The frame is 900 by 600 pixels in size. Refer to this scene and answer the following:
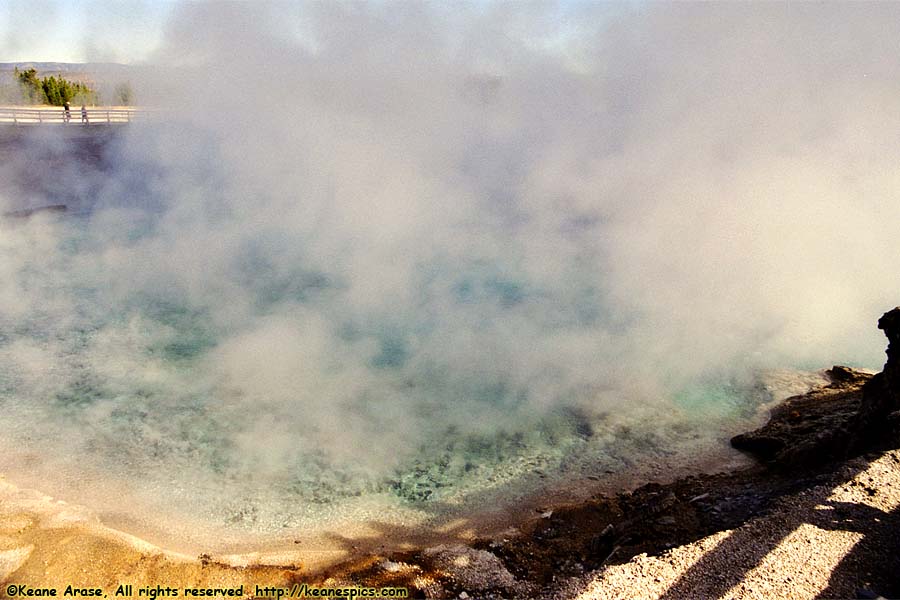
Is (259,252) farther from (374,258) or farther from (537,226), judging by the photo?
(537,226)

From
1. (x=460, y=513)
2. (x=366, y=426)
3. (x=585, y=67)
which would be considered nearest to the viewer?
(x=460, y=513)

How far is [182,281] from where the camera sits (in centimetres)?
709

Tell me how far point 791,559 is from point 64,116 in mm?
13522

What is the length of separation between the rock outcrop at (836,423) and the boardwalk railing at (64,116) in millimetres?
11235

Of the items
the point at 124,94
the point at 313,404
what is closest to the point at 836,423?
the point at 313,404

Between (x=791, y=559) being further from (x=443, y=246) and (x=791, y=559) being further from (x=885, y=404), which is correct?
(x=443, y=246)

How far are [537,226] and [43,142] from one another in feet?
28.9

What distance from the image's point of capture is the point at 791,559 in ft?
9.79

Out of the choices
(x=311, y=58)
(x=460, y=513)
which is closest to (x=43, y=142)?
(x=311, y=58)

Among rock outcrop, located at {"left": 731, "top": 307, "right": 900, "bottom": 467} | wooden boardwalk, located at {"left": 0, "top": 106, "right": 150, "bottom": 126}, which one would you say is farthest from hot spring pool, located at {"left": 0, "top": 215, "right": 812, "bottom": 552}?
wooden boardwalk, located at {"left": 0, "top": 106, "right": 150, "bottom": 126}

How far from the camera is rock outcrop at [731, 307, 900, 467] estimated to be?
3.80 meters

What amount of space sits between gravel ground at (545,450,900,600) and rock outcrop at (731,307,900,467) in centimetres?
48

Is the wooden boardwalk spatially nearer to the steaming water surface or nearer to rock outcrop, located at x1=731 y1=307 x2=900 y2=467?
the steaming water surface

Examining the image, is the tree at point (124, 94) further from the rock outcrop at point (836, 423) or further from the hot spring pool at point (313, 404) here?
the rock outcrop at point (836, 423)
